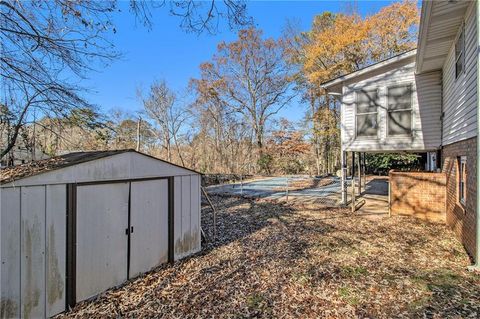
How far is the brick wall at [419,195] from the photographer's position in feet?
25.8

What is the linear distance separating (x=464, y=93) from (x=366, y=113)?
13.6ft

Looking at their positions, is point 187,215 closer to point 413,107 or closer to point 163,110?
point 413,107

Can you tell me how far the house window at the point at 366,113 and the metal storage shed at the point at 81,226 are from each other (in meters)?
7.11

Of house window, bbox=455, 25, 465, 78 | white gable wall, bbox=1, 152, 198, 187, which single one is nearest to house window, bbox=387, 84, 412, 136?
house window, bbox=455, 25, 465, 78

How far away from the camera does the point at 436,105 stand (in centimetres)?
856

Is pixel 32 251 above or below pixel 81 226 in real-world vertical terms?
below

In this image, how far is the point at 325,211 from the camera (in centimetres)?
966

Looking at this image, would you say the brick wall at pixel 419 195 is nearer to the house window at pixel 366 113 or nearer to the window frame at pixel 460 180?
the window frame at pixel 460 180

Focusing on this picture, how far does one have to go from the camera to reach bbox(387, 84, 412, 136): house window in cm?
904

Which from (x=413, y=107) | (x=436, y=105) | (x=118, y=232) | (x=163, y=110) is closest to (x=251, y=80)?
(x=163, y=110)

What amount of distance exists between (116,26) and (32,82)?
4.25 ft

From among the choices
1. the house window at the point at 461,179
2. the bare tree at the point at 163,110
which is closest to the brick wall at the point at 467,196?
the house window at the point at 461,179

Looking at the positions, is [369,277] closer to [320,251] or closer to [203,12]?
[320,251]

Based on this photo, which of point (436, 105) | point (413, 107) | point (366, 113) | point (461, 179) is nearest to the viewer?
point (461, 179)
